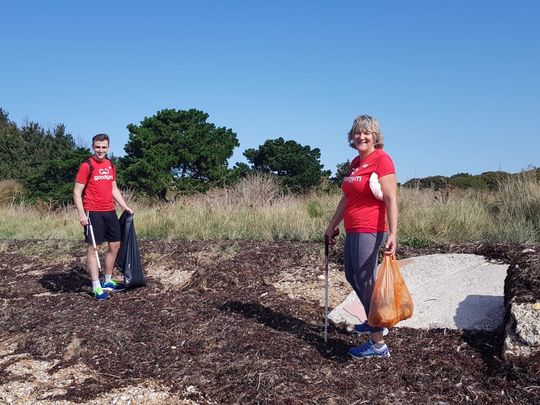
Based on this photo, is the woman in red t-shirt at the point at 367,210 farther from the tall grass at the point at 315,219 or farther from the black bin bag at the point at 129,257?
the tall grass at the point at 315,219

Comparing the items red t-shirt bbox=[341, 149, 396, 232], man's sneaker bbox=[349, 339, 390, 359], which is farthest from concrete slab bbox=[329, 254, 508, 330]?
red t-shirt bbox=[341, 149, 396, 232]

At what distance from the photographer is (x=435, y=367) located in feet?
13.9

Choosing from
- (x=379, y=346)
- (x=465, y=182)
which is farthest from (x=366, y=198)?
(x=465, y=182)

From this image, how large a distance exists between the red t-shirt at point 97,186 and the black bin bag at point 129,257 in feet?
1.10

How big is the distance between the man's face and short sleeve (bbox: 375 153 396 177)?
12.1 feet

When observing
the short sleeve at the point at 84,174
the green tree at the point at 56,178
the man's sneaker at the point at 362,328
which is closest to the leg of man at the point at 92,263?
the short sleeve at the point at 84,174

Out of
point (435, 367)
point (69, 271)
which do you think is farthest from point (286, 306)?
point (69, 271)

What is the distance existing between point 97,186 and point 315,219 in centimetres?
549

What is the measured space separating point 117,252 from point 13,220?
1078 centimetres

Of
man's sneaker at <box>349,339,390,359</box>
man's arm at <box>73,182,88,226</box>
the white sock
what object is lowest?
man's sneaker at <box>349,339,390,359</box>

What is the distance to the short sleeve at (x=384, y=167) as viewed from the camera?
407 centimetres

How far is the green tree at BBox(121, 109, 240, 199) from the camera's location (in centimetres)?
2470

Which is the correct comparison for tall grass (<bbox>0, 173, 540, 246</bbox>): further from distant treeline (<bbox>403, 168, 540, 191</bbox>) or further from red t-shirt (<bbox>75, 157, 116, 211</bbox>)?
red t-shirt (<bbox>75, 157, 116, 211</bbox>)

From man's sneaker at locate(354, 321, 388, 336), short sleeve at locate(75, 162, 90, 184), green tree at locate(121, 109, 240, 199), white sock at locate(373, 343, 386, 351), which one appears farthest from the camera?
green tree at locate(121, 109, 240, 199)
